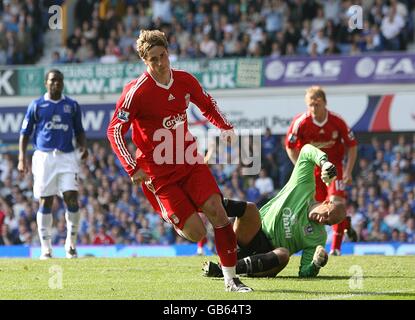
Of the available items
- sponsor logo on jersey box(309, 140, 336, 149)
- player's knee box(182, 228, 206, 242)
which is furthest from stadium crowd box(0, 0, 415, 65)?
player's knee box(182, 228, 206, 242)

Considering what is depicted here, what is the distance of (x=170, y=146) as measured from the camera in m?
9.16

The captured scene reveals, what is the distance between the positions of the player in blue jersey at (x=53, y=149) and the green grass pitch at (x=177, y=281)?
53.2 inches

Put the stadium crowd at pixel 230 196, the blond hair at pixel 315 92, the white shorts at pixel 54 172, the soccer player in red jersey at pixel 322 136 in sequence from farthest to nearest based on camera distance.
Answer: the stadium crowd at pixel 230 196, the white shorts at pixel 54 172, the soccer player in red jersey at pixel 322 136, the blond hair at pixel 315 92

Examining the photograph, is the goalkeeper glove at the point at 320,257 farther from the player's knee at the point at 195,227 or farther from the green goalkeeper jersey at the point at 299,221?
the player's knee at the point at 195,227

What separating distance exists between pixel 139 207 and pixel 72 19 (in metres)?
8.23

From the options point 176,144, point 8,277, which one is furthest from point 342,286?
point 8,277

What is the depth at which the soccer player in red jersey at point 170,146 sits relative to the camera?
350 inches

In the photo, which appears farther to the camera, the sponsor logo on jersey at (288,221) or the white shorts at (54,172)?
the white shorts at (54,172)

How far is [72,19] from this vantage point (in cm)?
3003

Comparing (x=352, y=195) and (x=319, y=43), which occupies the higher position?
(x=319, y=43)

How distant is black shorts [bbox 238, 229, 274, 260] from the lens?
1030 centimetres

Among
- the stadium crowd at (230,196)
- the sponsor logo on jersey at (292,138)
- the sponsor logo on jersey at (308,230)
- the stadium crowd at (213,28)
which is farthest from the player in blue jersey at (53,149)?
the stadium crowd at (213,28)
